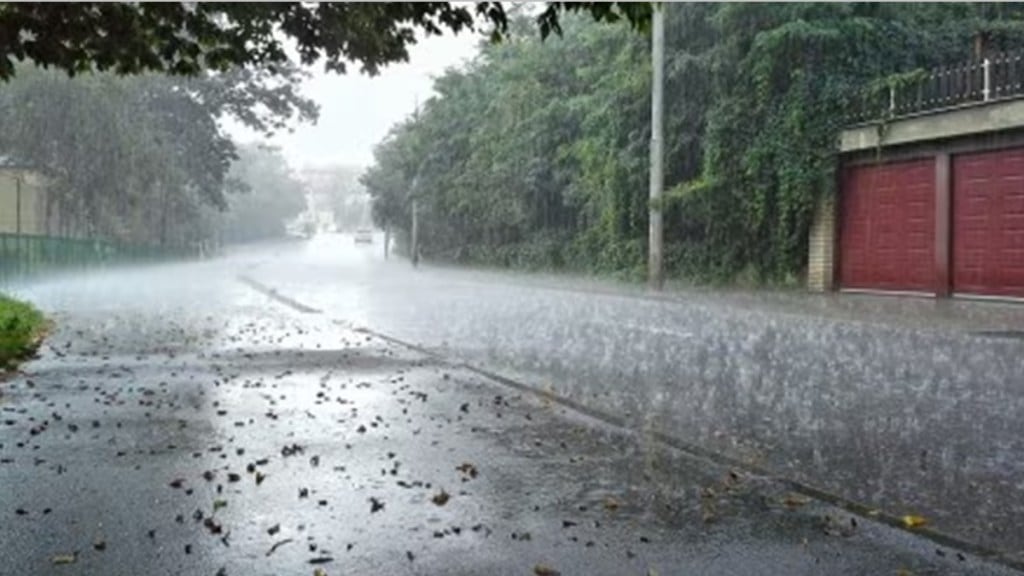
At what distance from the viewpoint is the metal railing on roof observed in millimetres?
18020

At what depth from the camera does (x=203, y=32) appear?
21.3ft

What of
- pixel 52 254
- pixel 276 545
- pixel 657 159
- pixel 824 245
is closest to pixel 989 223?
pixel 824 245

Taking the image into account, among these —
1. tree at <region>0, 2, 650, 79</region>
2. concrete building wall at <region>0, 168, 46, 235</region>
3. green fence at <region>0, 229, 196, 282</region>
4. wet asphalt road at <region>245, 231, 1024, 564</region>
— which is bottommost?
wet asphalt road at <region>245, 231, 1024, 564</region>

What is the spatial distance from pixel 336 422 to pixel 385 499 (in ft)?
8.00

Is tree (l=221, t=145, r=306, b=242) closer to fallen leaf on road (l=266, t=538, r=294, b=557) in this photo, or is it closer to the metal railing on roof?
the metal railing on roof

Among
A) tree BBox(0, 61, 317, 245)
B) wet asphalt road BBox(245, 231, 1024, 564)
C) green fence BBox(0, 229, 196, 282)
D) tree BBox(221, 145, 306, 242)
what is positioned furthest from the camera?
tree BBox(221, 145, 306, 242)

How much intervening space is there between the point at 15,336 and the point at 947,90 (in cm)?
1679

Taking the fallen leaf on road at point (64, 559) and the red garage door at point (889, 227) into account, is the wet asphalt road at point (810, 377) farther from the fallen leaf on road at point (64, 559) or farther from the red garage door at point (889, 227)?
the fallen leaf on road at point (64, 559)

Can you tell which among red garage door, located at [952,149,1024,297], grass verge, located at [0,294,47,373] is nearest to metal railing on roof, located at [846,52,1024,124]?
red garage door, located at [952,149,1024,297]

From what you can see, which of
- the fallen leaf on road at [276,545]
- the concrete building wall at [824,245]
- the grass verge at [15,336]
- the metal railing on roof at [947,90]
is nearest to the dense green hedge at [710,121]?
the concrete building wall at [824,245]

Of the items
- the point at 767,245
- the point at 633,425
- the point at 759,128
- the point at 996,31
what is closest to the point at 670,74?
the point at 759,128

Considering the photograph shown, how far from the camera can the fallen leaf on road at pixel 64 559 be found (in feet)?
14.4

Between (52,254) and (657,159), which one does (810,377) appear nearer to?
(657,159)

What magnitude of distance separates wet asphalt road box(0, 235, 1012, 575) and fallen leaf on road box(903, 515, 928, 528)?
0.48ft
